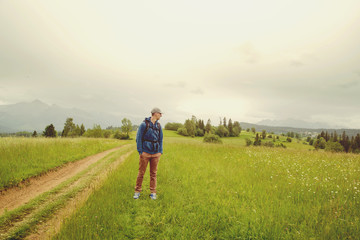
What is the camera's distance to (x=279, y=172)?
775cm

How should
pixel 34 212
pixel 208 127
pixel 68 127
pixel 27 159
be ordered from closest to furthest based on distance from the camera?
1. pixel 34 212
2. pixel 27 159
3. pixel 68 127
4. pixel 208 127

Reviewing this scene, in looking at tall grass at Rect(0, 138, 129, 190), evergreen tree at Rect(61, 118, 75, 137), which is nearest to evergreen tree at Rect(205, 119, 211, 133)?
evergreen tree at Rect(61, 118, 75, 137)

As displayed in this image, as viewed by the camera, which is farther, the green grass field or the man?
the man

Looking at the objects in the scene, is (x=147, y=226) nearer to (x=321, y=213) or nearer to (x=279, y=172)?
(x=321, y=213)

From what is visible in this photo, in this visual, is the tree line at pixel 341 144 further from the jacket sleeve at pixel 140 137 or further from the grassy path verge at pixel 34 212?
the grassy path verge at pixel 34 212

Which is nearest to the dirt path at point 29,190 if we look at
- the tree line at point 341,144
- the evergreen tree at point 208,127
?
the tree line at point 341,144

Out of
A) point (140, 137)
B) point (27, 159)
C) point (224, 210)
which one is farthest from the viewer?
point (27, 159)

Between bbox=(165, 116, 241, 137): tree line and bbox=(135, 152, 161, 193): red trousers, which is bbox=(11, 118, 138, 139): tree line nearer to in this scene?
bbox=(165, 116, 241, 137): tree line

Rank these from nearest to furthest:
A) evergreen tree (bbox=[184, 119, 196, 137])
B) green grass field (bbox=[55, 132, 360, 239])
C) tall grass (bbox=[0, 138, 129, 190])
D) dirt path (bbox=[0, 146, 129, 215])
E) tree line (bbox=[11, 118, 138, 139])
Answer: green grass field (bbox=[55, 132, 360, 239]), dirt path (bbox=[0, 146, 129, 215]), tall grass (bbox=[0, 138, 129, 190]), tree line (bbox=[11, 118, 138, 139]), evergreen tree (bbox=[184, 119, 196, 137])

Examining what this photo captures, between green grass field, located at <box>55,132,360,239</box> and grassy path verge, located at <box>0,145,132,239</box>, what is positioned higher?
green grass field, located at <box>55,132,360,239</box>

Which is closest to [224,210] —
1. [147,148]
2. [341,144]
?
[147,148]

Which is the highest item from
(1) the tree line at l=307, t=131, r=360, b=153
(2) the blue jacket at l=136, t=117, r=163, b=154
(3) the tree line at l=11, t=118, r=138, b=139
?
(2) the blue jacket at l=136, t=117, r=163, b=154

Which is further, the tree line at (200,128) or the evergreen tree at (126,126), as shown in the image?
the tree line at (200,128)

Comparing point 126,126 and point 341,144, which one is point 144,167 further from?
point 341,144
